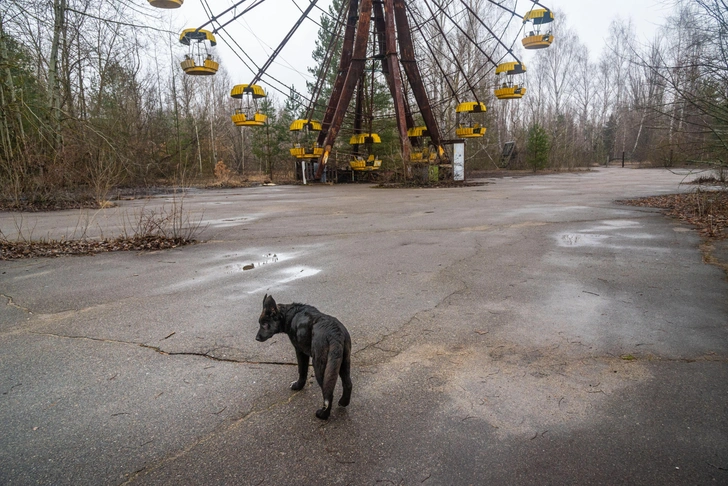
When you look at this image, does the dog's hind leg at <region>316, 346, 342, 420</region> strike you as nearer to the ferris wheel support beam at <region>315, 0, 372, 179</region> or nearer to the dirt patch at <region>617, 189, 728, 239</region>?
the dirt patch at <region>617, 189, 728, 239</region>

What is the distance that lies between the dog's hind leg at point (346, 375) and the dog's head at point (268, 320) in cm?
44

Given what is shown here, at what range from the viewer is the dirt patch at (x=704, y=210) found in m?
7.25

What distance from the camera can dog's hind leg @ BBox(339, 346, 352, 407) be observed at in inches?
86.7

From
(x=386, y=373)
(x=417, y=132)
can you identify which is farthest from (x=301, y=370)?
(x=417, y=132)

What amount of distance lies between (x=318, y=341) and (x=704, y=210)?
403 inches

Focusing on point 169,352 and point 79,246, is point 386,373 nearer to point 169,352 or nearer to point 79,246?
point 169,352

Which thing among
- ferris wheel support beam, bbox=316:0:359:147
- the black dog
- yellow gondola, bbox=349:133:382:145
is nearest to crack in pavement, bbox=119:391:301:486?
the black dog

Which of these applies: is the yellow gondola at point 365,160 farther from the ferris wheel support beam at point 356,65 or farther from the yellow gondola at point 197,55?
the yellow gondola at point 197,55

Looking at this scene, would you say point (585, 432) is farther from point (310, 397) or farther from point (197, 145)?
point (197, 145)

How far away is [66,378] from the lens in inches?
110

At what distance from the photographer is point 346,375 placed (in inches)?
89.7

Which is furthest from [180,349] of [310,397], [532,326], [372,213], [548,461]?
[372,213]

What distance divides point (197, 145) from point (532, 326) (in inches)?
1316

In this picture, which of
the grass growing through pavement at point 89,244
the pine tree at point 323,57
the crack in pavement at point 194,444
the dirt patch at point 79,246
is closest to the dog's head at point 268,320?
the crack in pavement at point 194,444
